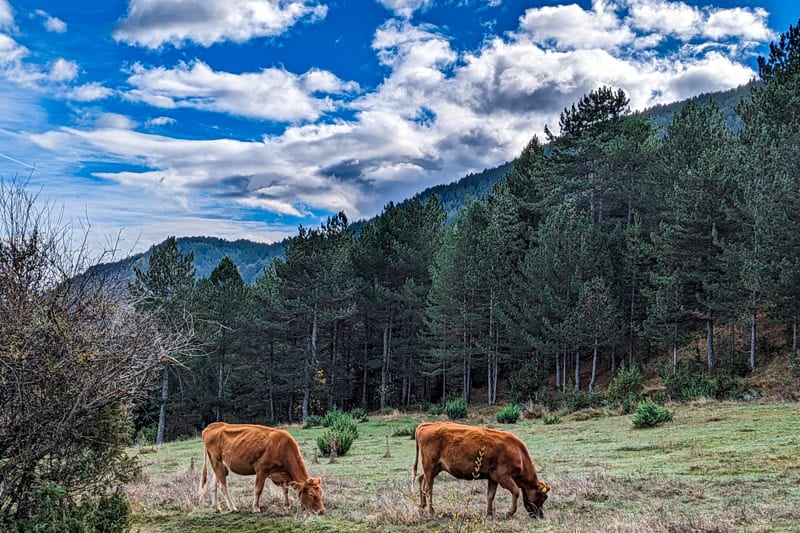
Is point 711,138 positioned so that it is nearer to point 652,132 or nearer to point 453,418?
point 652,132

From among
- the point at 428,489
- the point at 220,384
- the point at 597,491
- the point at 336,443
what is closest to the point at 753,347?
the point at 336,443

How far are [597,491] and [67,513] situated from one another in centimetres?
753

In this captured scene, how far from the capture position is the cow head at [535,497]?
26.1 ft

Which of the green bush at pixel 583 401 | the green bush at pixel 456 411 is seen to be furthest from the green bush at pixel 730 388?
the green bush at pixel 456 411

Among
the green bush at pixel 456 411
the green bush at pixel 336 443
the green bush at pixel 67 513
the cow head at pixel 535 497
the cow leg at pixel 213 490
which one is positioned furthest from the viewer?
the green bush at pixel 456 411

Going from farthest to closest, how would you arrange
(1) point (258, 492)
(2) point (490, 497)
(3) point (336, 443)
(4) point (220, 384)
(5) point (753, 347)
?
(4) point (220, 384)
(5) point (753, 347)
(3) point (336, 443)
(1) point (258, 492)
(2) point (490, 497)

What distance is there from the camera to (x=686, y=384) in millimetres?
24906

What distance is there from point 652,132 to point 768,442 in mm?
38472

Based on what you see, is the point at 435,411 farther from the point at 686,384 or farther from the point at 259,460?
the point at 259,460

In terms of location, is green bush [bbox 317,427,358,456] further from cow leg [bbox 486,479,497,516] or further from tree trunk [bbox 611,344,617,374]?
tree trunk [bbox 611,344,617,374]

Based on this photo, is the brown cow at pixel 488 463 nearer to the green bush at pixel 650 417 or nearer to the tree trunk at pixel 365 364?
the green bush at pixel 650 417

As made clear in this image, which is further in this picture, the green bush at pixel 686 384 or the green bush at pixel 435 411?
the green bush at pixel 435 411

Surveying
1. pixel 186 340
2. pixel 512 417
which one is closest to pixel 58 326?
pixel 186 340

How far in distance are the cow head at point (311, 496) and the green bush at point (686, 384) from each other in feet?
62.1
